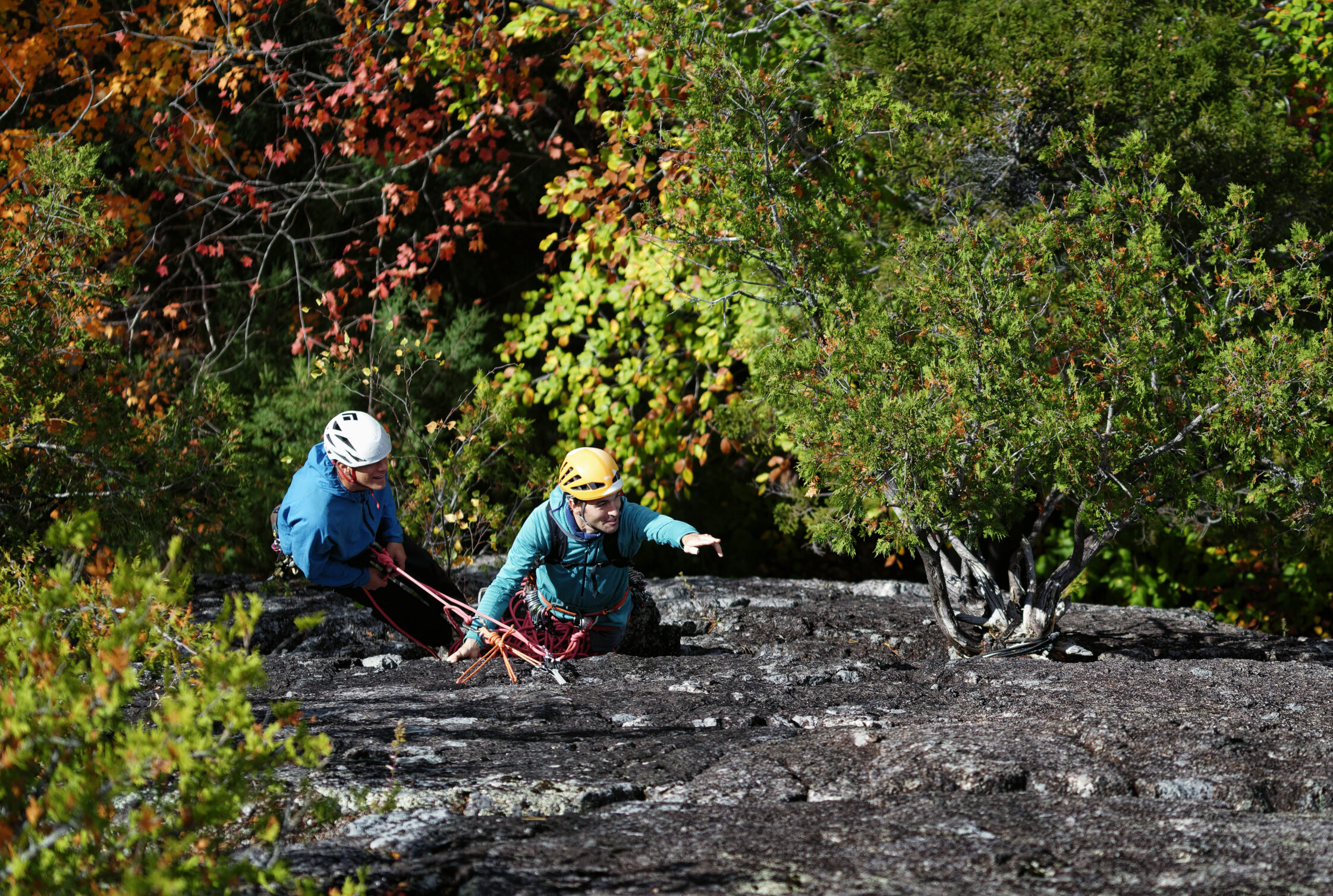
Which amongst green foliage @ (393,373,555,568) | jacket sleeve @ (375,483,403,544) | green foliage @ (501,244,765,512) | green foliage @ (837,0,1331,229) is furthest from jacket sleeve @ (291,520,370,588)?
green foliage @ (837,0,1331,229)

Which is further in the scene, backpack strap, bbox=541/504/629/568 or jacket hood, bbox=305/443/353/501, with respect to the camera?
jacket hood, bbox=305/443/353/501

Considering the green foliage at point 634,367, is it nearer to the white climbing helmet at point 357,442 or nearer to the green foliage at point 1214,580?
the green foliage at point 1214,580

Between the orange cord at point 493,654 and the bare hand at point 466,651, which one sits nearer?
the orange cord at point 493,654

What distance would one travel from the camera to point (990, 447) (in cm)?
488

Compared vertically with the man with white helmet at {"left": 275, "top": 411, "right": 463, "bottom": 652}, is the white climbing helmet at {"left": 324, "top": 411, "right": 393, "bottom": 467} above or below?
above

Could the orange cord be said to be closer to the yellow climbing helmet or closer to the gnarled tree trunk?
the yellow climbing helmet

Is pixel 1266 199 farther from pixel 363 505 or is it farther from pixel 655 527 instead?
pixel 363 505

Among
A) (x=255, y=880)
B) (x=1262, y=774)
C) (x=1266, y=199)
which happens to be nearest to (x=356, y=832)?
(x=255, y=880)

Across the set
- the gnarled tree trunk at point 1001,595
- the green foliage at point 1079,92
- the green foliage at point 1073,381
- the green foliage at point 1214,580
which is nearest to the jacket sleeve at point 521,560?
the green foliage at point 1073,381

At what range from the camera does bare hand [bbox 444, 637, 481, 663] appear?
5.08 meters

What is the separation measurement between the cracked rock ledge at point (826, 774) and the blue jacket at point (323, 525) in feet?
1.48

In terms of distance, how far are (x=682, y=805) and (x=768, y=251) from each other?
327cm

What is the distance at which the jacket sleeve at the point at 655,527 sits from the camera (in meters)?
5.00

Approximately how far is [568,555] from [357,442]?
1.05m
